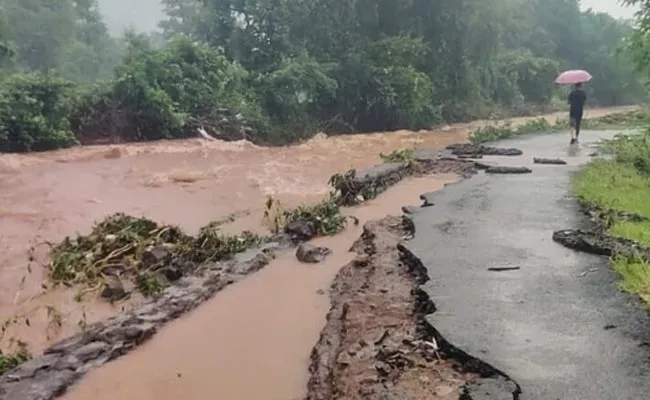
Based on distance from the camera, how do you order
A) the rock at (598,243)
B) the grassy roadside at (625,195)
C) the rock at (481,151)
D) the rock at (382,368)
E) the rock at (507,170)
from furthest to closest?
1. the rock at (481,151)
2. the rock at (507,170)
3. the rock at (598,243)
4. the grassy roadside at (625,195)
5. the rock at (382,368)

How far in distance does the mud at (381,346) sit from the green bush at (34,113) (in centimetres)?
1206

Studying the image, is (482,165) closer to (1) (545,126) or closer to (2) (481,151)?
(2) (481,151)

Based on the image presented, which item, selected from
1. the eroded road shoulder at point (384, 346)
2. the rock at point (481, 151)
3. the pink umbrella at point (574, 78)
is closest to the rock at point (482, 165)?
the rock at point (481, 151)

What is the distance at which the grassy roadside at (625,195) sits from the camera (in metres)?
5.41

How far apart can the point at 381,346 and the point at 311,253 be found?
300cm

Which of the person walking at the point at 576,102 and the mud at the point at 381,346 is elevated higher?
the person walking at the point at 576,102

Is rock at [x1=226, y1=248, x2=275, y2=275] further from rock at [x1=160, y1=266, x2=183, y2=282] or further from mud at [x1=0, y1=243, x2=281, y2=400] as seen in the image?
rock at [x1=160, y1=266, x2=183, y2=282]

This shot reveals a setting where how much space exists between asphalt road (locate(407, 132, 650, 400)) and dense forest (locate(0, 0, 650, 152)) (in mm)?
7908

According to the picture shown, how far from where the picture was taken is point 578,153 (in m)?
15.3

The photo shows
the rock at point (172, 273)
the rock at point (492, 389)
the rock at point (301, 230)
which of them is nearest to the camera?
the rock at point (492, 389)

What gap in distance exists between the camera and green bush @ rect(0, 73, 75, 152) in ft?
52.1

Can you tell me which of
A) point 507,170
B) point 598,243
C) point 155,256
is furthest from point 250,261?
point 507,170

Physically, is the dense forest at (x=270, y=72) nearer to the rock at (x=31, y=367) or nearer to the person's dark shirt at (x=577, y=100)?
the person's dark shirt at (x=577, y=100)

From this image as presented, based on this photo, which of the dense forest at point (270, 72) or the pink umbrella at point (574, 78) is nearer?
the pink umbrella at point (574, 78)
